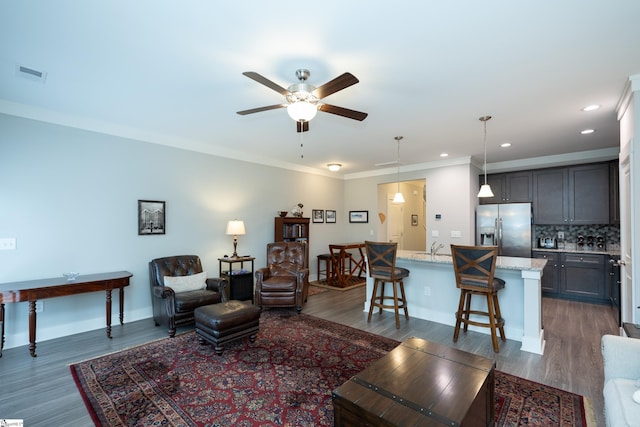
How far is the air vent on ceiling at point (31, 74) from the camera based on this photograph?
243 cm

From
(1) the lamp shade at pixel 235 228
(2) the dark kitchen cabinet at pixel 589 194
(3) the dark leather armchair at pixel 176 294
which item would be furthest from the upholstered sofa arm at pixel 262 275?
(2) the dark kitchen cabinet at pixel 589 194

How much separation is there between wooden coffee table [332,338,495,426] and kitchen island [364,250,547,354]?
153cm

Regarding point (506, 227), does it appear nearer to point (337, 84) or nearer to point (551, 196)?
point (551, 196)

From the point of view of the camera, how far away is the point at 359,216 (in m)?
7.34

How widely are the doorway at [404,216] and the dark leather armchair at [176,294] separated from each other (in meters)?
4.34

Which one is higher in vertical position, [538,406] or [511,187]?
[511,187]

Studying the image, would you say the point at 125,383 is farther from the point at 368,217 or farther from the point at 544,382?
the point at 368,217

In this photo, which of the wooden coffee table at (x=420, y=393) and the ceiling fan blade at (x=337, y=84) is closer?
the wooden coffee table at (x=420, y=393)

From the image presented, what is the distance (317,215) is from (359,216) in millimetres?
1179

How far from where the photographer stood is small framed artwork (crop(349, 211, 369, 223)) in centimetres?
721

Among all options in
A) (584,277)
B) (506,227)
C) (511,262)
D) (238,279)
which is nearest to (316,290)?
(238,279)

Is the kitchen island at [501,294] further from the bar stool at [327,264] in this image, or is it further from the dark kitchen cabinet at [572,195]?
the dark kitchen cabinet at [572,195]

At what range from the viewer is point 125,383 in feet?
7.91

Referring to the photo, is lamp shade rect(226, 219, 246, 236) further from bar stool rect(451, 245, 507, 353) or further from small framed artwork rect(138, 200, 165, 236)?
bar stool rect(451, 245, 507, 353)
